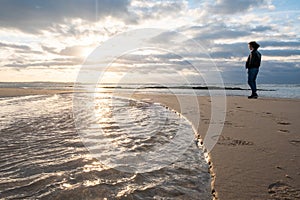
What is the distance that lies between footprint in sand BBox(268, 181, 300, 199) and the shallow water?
554 millimetres

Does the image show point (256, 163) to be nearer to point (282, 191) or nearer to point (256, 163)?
point (256, 163)

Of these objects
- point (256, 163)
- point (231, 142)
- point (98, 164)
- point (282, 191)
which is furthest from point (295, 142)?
point (98, 164)

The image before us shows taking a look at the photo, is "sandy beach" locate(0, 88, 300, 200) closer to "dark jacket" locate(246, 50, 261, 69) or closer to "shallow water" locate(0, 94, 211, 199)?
"shallow water" locate(0, 94, 211, 199)

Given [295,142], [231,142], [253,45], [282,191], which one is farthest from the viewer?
[253,45]

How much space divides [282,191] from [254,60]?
34.5ft

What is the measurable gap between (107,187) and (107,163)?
741 millimetres

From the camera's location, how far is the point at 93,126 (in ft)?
18.3

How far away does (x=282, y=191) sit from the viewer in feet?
8.00

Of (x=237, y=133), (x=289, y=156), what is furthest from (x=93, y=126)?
(x=289, y=156)

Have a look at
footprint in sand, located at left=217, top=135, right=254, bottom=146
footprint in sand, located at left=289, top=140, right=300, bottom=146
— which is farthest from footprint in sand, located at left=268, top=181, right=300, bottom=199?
footprint in sand, located at left=289, top=140, right=300, bottom=146

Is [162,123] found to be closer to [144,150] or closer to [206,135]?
[206,135]

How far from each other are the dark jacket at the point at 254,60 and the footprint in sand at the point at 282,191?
10.3 metres

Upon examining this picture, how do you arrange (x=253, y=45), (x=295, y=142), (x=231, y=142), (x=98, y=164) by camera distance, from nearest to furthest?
(x=98, y=164), (x=295, y=142), (x=231, y=142), (x=253, y=45)

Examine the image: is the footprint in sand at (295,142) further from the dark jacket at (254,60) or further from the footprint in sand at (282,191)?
the dark jacket at (254,60)
